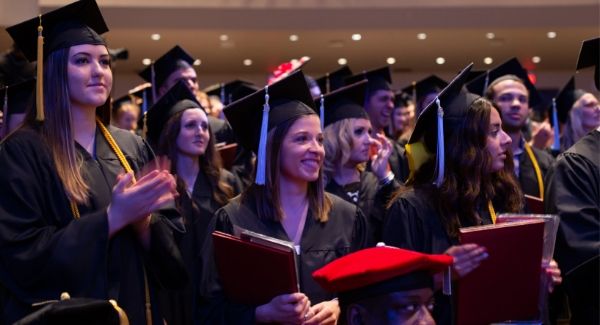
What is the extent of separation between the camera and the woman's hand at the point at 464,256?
11.0 ft

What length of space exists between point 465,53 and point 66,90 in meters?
15.0

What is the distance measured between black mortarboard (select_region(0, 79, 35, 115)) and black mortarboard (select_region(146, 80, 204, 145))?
95 centimetres

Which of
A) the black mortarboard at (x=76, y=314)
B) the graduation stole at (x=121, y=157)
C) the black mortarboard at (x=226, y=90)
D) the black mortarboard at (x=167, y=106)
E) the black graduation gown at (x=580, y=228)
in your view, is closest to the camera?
the black mortarboard at (x=76, y=314)

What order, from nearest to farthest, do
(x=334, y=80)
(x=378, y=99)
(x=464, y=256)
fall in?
(x=464, y=256), (x=378, y=99), (x=334, y=80)

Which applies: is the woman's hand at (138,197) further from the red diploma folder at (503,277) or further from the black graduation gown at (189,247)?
the black graduation gown at (189,247)

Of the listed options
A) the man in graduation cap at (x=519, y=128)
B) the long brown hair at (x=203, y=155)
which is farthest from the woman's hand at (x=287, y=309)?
the man in graduation cap at (x=519, y=128)

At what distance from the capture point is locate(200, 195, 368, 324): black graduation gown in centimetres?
373

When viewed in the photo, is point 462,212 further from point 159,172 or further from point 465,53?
point 465,53

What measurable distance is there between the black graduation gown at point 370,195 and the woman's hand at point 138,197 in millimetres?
2440

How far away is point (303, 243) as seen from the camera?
386 cm

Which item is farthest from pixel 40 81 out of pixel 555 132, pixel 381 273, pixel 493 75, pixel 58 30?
pixel 555 132

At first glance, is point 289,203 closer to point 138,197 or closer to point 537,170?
point 138,197

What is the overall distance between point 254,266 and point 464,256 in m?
0.85

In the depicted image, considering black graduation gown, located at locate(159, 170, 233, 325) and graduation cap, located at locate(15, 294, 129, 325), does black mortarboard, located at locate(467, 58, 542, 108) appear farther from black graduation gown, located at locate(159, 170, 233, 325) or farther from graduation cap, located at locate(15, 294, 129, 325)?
graduation cap, located at locate(15, 294, 129, 325)
